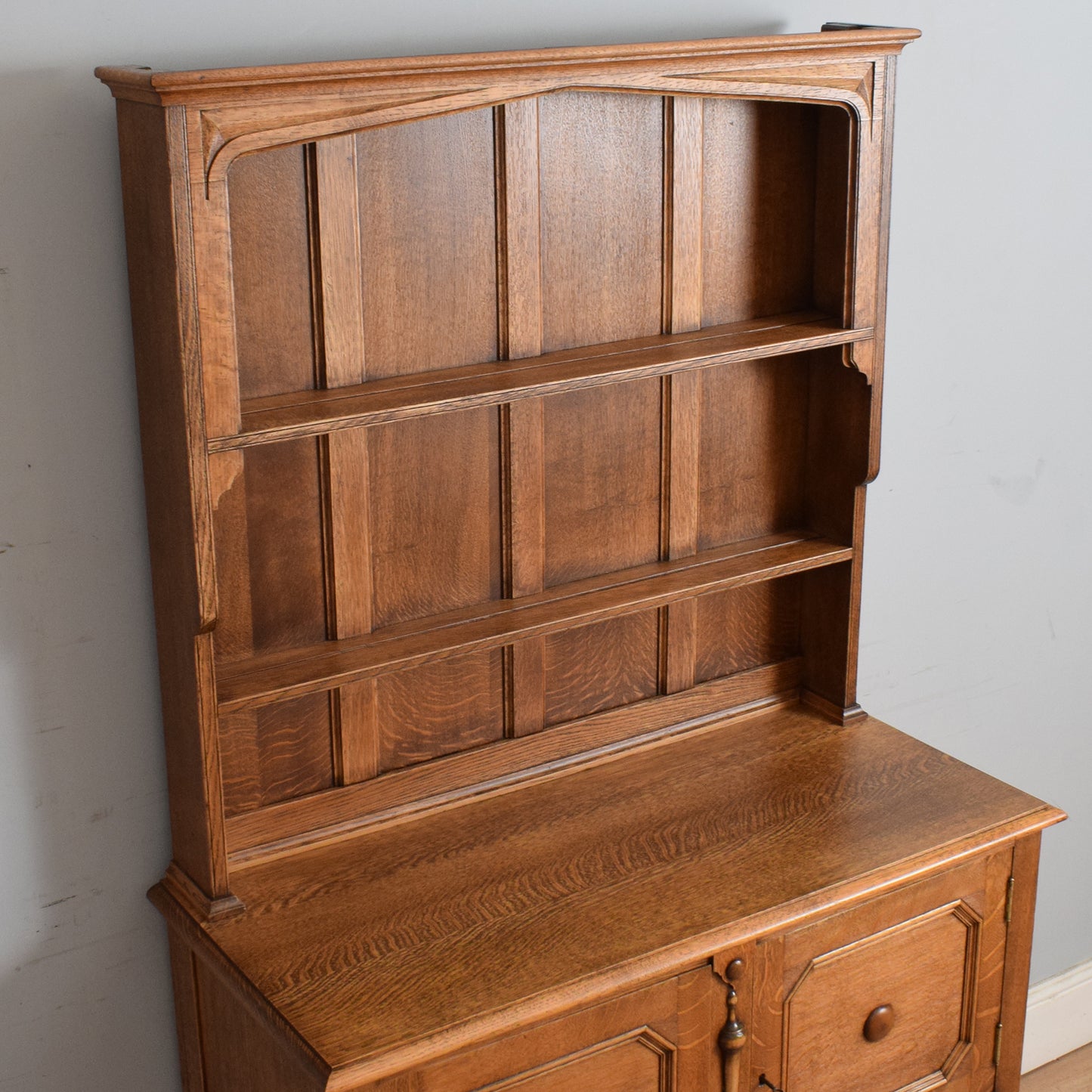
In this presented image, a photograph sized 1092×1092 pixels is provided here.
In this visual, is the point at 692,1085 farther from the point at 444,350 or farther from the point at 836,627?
the point at 444,350

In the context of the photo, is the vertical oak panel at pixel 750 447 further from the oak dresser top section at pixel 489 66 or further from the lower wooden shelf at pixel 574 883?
the oak dresser top section at pixel 489 66

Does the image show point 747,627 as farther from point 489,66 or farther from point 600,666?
point 489,66

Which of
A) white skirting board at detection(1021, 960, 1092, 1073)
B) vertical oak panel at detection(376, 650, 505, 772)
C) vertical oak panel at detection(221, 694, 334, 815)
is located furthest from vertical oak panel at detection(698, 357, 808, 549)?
white skirting board at detection(1021, 960, 1092, 1073)

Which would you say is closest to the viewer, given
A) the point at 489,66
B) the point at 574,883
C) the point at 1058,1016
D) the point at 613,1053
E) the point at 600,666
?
the point at 489,66

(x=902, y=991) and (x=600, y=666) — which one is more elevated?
(x=600, y=666)

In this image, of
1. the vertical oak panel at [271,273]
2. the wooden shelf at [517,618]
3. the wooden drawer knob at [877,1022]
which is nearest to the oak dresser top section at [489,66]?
the vertical oak panel at [271,273]

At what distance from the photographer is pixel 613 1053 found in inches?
68.3

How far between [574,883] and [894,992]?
53 centimetres

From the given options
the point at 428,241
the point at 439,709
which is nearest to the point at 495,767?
the point at 439,709

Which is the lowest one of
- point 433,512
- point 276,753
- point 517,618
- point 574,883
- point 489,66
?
point 574,883

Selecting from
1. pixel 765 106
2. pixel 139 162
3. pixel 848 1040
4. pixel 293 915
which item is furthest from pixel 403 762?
pixel 765 106

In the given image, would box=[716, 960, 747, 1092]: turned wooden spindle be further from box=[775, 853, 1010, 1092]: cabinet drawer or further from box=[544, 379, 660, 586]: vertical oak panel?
box=[544, 379, 660, 586]: vertical oak panel

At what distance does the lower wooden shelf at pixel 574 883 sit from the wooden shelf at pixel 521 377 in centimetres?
62

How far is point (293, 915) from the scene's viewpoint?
1.79 metres
